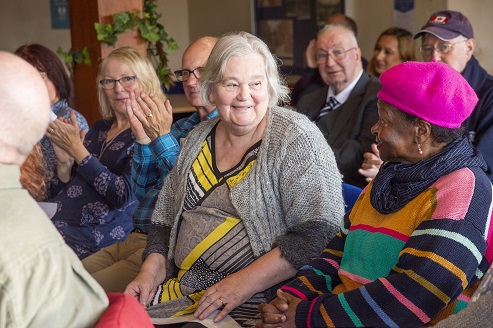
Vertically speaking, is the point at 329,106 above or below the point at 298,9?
below

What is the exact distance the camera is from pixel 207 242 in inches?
88.8

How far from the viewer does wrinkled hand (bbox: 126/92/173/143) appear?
2.70 m

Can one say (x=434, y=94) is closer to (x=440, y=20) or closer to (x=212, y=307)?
(x=212, y=307)

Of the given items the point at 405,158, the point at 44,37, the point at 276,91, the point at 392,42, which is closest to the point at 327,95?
the point at 392,42

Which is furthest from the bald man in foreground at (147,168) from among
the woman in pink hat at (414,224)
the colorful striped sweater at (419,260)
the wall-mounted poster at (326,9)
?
the wall-mounted poster at (326,9)

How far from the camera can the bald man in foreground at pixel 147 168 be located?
2711mm

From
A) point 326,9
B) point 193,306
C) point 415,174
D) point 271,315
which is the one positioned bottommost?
point 193,306

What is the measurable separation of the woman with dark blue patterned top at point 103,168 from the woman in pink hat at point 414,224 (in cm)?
129

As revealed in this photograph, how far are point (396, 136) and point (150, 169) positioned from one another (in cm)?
120

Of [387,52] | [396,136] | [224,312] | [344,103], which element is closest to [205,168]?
[224,312]

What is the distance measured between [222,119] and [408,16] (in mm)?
3234

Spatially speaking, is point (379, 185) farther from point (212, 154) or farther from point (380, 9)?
point (380, 9)

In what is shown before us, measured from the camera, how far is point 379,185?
1866 millimetres

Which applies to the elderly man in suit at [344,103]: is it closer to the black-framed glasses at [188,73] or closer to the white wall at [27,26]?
the black-framed glasses at [188,73]
